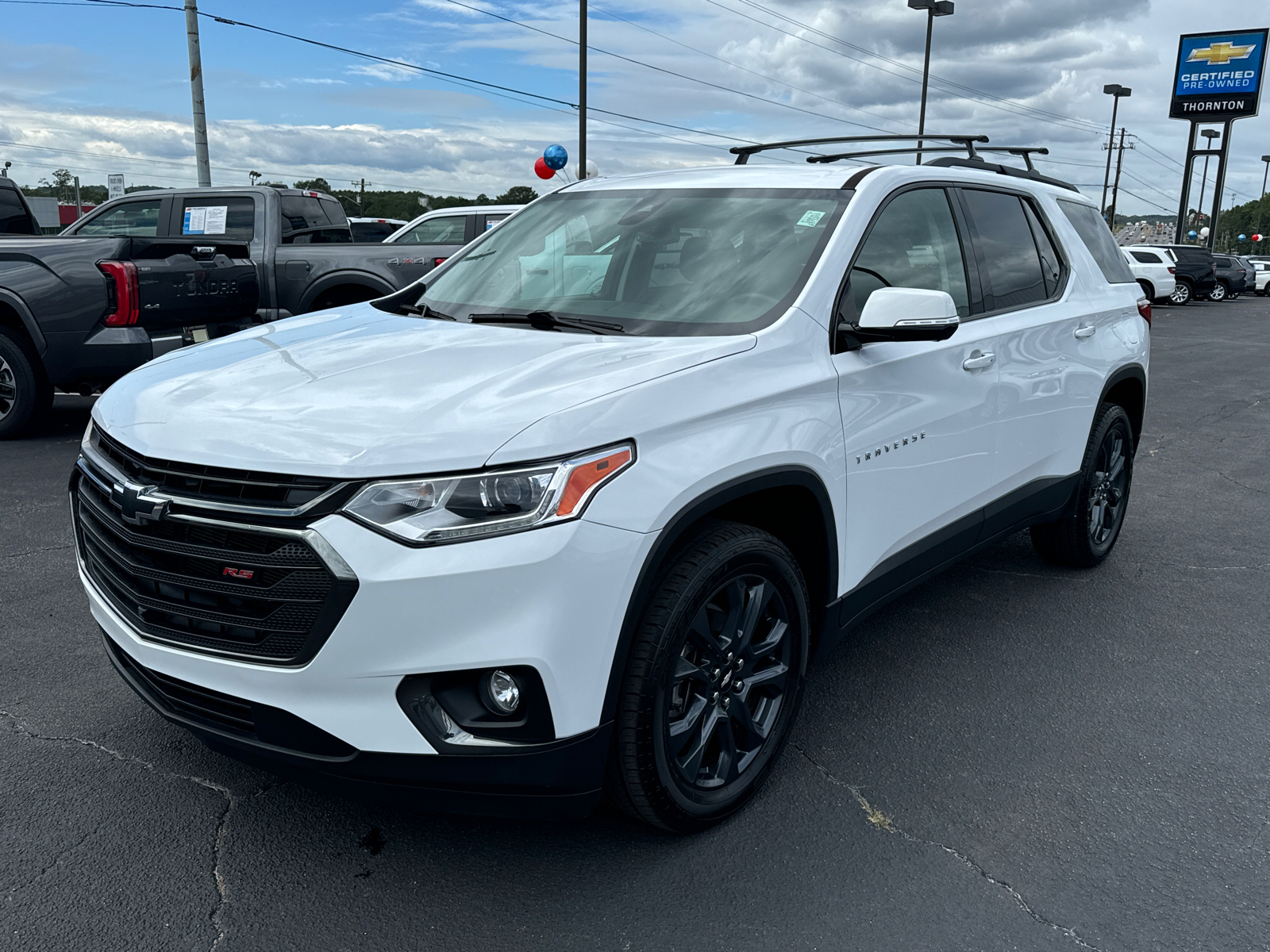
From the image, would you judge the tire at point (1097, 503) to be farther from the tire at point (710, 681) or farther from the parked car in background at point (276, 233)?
the parked car in background at point (276, 233)

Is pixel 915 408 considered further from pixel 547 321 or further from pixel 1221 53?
pixel 1221 53

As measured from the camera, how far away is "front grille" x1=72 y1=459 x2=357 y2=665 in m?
2.29

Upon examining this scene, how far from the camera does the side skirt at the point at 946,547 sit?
3.31 metres

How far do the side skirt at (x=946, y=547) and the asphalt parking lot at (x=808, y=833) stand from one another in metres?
0.43

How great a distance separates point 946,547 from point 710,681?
1392 millimetres

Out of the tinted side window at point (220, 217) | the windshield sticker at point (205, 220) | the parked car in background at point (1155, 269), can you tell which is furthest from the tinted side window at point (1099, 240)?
the parked car in background at point (1155, 269)

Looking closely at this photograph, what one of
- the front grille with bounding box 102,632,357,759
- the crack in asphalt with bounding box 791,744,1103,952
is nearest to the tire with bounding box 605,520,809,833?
the crack in asphalt with bounding box 791,744,1103,952

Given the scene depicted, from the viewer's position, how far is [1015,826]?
117 inches

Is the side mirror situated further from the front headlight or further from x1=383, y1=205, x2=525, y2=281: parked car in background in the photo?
x1=383, y1=205, x2=525, y2=281: parked car in background

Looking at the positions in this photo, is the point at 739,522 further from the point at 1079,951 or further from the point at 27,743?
the point at 27,743

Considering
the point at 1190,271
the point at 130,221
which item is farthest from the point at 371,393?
the point at 1190,271

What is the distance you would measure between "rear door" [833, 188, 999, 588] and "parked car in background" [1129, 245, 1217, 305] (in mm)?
33420

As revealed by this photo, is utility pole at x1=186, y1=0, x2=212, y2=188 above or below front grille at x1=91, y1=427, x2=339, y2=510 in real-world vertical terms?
above

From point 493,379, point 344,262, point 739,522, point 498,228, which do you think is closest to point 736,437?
point 739,522
